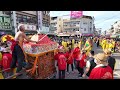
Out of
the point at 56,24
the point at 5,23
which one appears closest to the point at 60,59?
the point at 5,23

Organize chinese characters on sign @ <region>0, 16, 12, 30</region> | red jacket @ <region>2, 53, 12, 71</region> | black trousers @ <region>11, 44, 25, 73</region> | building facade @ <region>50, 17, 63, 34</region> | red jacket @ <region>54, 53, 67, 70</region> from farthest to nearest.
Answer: building facade @ <region>50, 17, 63, 34</region>, chinese characters on sign @ <region>0, 16, 12, 30</region>, red jacket @ <region>54, 53, 67, 70</region>, red jacket @ <region>2, 53, 12, 71</region>, black trousers @ <region>11, 44, 25, 73</region>

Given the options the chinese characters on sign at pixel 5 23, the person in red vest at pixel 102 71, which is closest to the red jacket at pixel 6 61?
the person in red vest at pixel 102 71

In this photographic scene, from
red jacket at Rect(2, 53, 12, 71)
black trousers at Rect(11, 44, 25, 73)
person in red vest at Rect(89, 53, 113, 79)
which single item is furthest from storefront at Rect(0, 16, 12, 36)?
person in red vest at Rect(89, 53, 113, 79)

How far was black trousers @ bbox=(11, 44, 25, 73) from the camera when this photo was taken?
14.3 feet

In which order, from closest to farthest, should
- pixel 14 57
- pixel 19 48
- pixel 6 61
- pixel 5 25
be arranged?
pixel 19 48
pixel 14 57
pixel 6 61
pixel 5 25

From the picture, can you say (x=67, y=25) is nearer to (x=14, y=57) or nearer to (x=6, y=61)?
(x=6, y=61)

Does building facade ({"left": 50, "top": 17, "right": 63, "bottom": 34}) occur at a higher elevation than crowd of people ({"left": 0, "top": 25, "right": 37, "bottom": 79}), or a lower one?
higher

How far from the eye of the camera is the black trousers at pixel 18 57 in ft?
14.3

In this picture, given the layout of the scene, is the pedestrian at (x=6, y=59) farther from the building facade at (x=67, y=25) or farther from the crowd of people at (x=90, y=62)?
the building facade at (x=67, y=25)

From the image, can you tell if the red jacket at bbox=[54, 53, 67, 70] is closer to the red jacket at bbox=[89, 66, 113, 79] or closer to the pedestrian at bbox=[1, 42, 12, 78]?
the pedestrian at bbox=[1, 42, 12, 78]

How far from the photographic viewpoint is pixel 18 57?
14.4 feet
